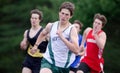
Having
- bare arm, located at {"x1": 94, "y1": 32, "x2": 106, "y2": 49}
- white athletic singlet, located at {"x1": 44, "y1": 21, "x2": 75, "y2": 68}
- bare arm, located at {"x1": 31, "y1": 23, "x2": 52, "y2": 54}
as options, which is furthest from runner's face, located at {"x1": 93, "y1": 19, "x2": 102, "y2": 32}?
white athletic singlet, located at {"x1": 44, "y1": 21, "x2": 75, "y2": 68}

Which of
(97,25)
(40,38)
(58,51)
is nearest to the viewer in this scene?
(58,51)

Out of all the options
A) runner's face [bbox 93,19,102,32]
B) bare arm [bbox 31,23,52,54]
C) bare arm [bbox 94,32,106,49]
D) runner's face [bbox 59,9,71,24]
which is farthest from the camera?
runner's face [bbox 93,19,102,32]

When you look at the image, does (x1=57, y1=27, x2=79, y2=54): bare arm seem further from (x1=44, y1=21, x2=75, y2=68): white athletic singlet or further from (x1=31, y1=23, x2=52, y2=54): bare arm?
(x1=31, y1=23, x2=52, y2=54): bare arm

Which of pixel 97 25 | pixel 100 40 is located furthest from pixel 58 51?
pixel 97 25

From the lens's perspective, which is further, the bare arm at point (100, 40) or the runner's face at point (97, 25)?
the runner's face at point (97, 25)

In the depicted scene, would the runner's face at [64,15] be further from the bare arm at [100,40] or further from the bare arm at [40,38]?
the bare arm at [100,40]

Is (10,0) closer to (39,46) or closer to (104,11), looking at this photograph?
(104,11)

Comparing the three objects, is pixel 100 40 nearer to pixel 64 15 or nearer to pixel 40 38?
pixel 40 38

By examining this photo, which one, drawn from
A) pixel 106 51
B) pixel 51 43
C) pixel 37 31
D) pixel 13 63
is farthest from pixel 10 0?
pixel 51 43

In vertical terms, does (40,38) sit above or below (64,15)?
below

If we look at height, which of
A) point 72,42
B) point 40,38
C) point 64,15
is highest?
point 64,15

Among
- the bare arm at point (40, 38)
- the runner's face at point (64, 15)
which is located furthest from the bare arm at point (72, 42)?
the bare arm at point (40, 38)

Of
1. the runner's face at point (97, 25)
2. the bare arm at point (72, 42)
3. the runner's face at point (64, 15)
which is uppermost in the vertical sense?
the runner's face at point (64, 15)

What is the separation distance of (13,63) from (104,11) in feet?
36.9
